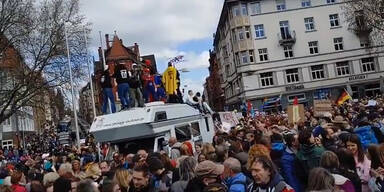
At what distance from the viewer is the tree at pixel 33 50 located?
2920cm

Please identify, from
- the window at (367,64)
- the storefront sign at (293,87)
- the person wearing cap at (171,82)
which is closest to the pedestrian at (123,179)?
the person wearing cap at (171,82)

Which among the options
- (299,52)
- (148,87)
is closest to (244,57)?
(299,52)

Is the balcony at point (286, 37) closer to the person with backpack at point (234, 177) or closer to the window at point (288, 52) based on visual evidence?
the window at point (288, 52)

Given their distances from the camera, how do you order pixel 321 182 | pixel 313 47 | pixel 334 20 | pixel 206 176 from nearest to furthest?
1. pixel 321 182
2. pixel 206 176
3. pixel 313 47
4. pixel 334 20

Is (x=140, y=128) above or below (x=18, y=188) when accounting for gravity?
above

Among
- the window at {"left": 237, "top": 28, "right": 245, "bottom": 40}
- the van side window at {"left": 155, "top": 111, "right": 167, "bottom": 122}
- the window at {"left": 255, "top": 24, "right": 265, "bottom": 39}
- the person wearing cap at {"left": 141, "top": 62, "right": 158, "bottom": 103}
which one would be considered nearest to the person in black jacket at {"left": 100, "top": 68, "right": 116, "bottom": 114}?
the person wearing cap at {"left": 141, "top": 62, "right": 158, "bottom": 103}

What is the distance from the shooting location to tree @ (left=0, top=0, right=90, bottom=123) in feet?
95.8

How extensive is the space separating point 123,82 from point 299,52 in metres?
41.8

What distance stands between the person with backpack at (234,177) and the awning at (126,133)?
6.58 meters

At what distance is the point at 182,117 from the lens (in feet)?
46.2

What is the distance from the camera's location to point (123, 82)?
1489 centimetres

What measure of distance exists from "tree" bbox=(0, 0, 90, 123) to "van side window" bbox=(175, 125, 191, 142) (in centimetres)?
1749

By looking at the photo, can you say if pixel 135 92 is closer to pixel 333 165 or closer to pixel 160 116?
pixel 160 116

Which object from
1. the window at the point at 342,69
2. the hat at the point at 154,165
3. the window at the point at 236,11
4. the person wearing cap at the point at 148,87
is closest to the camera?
the hat at the point at 154,165
